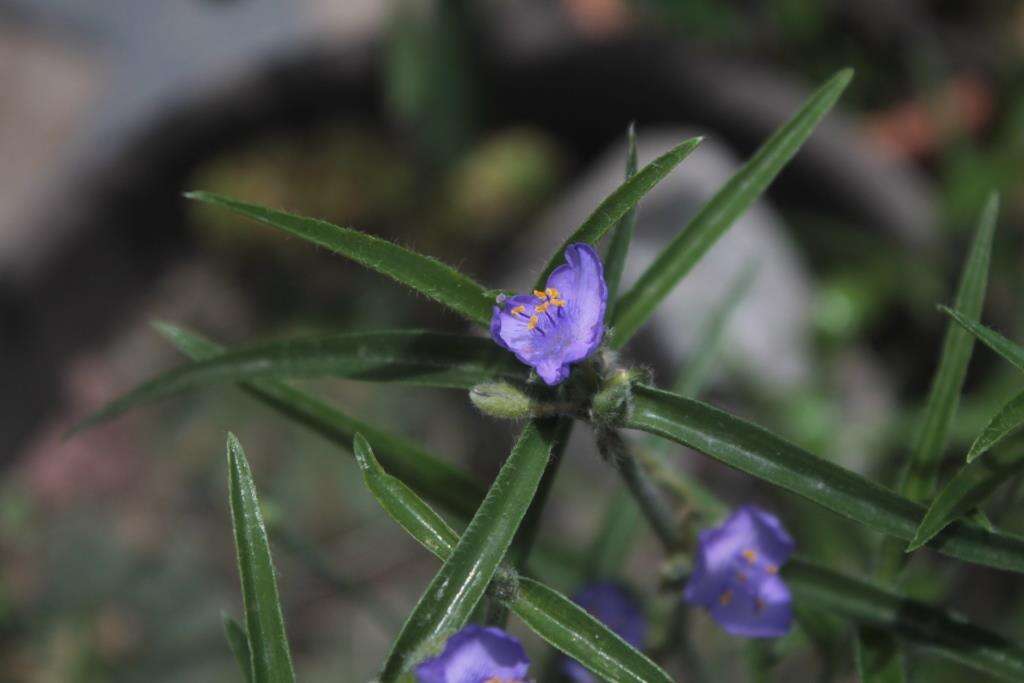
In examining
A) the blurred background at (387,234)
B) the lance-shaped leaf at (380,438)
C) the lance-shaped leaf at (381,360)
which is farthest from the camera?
the blurred background at (387,234)

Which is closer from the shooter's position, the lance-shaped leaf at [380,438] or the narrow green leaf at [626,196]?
the narrow green leaf at [626,196]

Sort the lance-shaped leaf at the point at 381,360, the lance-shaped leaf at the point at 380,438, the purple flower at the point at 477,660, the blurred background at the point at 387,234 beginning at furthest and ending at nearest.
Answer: the blurred background at the point at 387,234 < the lance-shaped leaf at the point at 380,438 < the lance-shaped leaf at the point at 381,360 < the purple flower at the point at 477,660

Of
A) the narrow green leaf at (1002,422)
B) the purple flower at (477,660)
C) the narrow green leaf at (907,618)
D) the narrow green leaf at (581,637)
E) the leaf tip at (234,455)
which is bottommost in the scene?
the purple flower at (477,660)

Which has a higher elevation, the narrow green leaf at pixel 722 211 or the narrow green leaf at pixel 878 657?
the narrow green leaf at pixel 722 211

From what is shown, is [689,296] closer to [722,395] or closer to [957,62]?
[722,395]

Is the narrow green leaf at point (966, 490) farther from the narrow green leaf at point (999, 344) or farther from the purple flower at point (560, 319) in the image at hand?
the purple flower at point (560, 319)

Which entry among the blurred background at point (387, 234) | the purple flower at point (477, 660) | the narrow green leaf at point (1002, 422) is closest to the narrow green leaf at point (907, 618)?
the narrow green leaf at point (1002, 422)

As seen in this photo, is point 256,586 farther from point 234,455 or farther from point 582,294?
point 582,294

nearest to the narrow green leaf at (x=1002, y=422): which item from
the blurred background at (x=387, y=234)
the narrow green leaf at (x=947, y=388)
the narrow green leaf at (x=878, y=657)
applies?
the narrow green leaf at (x=947, y=388)
